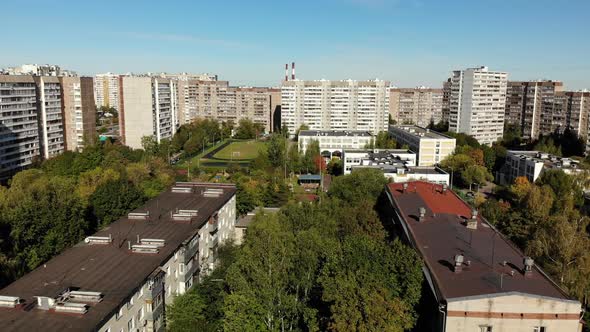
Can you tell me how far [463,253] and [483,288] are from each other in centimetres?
271

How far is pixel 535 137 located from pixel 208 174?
4198 cm

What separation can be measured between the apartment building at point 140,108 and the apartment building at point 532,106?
43521 millimetres

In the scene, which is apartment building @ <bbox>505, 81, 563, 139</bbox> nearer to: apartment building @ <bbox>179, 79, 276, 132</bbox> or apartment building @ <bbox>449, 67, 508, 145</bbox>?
apartment building @ <bbox>449, 67, 508, 145</bbox>

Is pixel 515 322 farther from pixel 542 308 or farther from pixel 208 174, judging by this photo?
pixel 208 174

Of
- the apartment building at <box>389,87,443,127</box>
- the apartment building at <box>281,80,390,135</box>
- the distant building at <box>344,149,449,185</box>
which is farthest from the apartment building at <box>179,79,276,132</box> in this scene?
the distant building at <box>344,149,449,185</box>

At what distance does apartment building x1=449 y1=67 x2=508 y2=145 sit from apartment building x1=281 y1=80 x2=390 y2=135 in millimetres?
11560

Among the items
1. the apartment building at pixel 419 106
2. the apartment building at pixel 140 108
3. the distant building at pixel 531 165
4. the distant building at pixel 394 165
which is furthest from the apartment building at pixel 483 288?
the apartment building at pixel 419 106

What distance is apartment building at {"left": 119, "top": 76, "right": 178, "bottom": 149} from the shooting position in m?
48.0

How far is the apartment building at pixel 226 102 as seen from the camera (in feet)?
254

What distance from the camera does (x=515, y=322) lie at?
12383mm

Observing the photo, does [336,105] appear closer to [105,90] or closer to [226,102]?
[226,102]

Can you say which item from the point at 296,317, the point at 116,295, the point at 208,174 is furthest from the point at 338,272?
the point at 208,174

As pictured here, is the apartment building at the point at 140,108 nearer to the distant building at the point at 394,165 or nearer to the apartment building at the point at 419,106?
the distant building at the point at 394,165

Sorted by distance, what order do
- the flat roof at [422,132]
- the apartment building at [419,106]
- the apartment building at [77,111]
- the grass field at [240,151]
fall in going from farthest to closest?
the apartment building at [419,106]
the grass field at [240,151]
the flat roof at [422,132]
the apartment building at [77,111]
